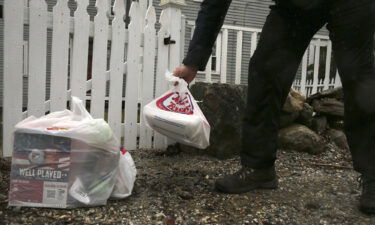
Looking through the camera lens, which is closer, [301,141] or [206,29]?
[206,29]

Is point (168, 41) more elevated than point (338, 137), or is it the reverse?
point (168, 41)

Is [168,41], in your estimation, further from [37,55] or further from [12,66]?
[12,66]

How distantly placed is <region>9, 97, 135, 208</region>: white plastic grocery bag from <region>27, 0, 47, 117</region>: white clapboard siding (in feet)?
4.28

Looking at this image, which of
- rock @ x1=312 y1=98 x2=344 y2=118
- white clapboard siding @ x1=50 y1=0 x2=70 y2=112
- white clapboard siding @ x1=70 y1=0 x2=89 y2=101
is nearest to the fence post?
white clapboard siding @ x1=70 y1=0 x2=89 y2=101

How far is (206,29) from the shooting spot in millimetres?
2332

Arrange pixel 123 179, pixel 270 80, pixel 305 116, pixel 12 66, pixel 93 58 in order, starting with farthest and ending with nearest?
pixel 305 116
pixel 93 58
pixel 12 66
pixel 270 80
pixel 123 179

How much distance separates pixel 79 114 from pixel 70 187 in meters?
0.43

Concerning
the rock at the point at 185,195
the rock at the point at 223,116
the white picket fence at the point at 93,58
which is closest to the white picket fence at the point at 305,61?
the white picket fence at the point at 93,58

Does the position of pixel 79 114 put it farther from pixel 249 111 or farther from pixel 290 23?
pixel 290 23

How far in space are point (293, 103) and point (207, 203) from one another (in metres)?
2.41

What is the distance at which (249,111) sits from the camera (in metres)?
2.40

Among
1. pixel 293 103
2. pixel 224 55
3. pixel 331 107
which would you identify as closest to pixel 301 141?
pixel 293 103

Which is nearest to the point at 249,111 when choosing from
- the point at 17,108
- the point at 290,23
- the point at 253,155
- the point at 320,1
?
the point at 253,155

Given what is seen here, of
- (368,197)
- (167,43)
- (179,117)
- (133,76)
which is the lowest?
(368,197)
